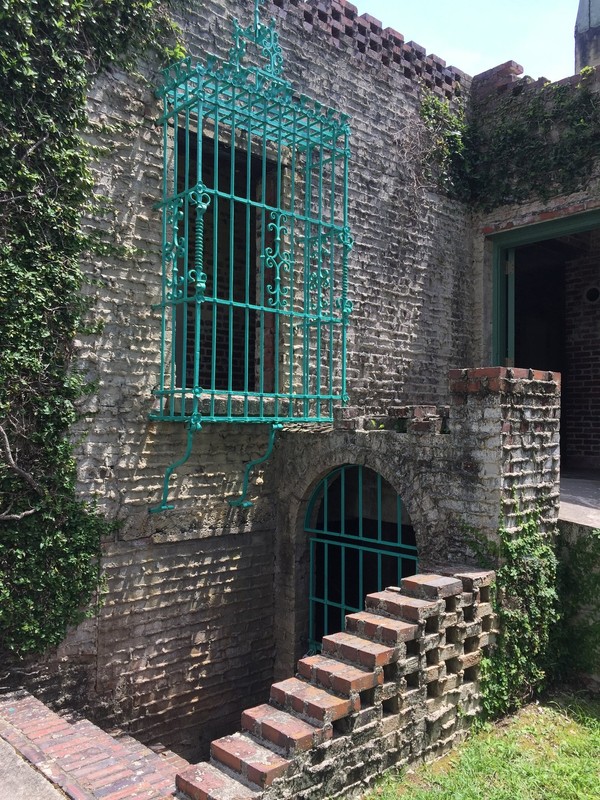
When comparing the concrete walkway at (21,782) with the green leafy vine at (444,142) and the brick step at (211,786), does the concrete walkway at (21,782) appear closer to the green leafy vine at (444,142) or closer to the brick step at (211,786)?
the brick step at (211,786)

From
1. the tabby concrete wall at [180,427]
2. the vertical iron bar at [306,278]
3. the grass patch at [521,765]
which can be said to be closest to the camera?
the grass patch at [521,765]

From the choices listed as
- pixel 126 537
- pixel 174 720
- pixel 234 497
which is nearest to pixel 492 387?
pixel 234 497

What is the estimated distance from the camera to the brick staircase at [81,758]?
9.55ft

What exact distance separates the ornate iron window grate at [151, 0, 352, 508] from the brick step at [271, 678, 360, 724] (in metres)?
2.06

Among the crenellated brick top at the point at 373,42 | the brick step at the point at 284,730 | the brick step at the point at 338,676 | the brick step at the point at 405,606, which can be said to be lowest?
the brick step at the point at 284,730

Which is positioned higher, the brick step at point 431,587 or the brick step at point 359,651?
the brick step at point 431,587

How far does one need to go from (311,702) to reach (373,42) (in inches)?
258

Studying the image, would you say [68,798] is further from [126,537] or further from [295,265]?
[295,265]

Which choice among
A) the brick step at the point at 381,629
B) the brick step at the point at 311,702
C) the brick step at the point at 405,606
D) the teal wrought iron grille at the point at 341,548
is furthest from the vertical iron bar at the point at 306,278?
the brick step at the point at 311,702

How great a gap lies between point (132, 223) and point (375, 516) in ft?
11.0

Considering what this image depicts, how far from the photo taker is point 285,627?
5.80 m

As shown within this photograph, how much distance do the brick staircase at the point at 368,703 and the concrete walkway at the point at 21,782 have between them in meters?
0.60

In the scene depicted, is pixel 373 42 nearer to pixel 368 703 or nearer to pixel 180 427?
pixel 180 427

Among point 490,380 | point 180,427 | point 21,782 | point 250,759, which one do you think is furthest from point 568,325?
point 21,782
